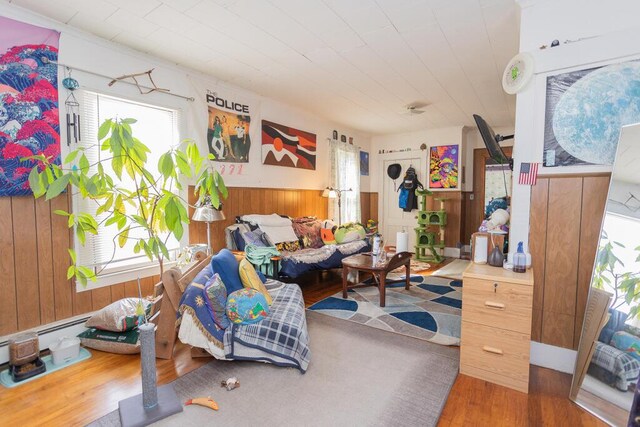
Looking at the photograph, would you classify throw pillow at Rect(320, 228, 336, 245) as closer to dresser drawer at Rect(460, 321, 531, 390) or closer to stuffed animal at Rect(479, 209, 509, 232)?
stuffed animal at Rect(479, 209, 509, 232)

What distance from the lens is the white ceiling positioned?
91.2 inches

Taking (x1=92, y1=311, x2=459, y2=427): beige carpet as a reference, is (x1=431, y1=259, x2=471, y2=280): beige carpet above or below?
above

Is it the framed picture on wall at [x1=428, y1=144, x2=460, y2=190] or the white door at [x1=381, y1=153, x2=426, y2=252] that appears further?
the white door at [x1=381, y1=153, x2=426, y2=252]

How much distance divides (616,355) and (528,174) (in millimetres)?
1184

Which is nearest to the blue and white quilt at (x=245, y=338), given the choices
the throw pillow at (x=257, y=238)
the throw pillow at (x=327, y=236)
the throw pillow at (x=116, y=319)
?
the throw pillow at (x=116, y=319)

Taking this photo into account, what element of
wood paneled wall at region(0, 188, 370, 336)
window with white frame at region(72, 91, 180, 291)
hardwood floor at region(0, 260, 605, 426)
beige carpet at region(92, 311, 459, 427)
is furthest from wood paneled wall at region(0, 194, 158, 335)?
beige carpet at region(92, 311, 459, 427)

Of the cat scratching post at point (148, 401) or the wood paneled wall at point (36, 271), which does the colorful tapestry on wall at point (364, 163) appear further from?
the cat scratching post at point (148, 401)

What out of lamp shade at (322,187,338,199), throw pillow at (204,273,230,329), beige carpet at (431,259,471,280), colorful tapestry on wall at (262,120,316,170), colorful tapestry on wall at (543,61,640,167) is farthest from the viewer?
lamp shade at (322,187,338,199)

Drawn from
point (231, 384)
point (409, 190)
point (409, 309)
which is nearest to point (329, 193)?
point (409, 190)

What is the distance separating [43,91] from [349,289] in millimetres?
3446

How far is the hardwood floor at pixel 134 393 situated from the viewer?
1.74m

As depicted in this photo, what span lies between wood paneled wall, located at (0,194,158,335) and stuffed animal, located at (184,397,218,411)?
1566mm

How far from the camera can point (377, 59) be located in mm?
3182

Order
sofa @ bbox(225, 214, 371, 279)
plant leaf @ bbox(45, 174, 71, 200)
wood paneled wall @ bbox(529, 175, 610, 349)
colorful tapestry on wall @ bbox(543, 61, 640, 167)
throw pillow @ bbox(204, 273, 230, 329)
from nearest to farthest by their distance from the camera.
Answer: plant leaf @ bbox(45, 174, 71, 200) < colorful tapestry on wall @ bbox(543, 61, 640, 167) < wood paneled wall @ bbox(529, 175, 610, 349) < throw pillow @ bbox(204, 273, 230, 329) < sofa @ bbox(225, 214, 371, 279)
